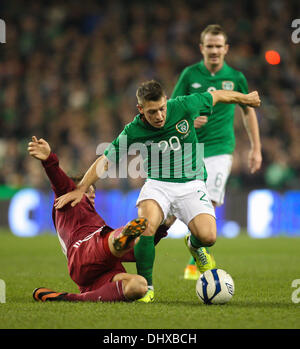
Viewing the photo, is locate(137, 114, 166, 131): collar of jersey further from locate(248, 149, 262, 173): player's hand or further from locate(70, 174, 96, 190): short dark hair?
locate(248, 149, 262, 173): player's hand

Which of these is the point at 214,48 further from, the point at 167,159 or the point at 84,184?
the point at 84,184

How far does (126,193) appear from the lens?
12.5 meters

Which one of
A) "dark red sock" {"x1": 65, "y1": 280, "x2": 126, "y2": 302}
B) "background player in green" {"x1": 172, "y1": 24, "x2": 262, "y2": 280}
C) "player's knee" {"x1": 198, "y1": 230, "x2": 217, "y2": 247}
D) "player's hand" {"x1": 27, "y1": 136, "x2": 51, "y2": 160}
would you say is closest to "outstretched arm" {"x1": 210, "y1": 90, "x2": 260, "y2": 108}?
"player's knee" {"x1": 198, "y1": 230, "x2": 217, "y2": 247}

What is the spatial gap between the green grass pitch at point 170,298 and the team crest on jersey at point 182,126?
50.7 inches

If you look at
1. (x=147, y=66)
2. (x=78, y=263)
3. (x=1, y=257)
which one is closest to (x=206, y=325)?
(x=78, y=263)

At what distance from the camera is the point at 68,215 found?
5.06 meters

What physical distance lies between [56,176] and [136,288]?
1041 mm

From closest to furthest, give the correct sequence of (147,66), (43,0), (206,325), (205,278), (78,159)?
(206,325)
(205,278)
(78,159)
(147,66)
(43,0)

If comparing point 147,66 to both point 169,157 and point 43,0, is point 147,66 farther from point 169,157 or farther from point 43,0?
point 169,157

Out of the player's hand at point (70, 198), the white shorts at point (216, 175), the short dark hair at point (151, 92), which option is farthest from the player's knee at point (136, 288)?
the white shorts at point (216, 175)

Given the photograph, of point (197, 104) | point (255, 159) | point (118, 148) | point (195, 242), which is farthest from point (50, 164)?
point (255, 159)

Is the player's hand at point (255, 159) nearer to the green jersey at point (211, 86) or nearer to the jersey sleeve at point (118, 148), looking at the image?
the green jersey at point (211, 86)

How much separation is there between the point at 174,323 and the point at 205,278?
926mm

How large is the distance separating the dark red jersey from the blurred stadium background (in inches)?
280
